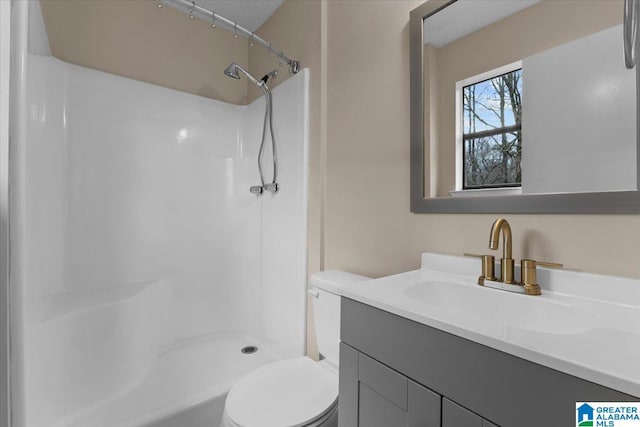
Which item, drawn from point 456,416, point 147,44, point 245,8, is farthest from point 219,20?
point 456,416

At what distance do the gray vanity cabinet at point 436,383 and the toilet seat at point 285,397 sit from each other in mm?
210

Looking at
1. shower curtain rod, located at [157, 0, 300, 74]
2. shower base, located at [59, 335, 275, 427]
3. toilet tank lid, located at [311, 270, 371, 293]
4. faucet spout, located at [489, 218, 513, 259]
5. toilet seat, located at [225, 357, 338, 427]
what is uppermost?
shower curtain rod, located at [157, 0, 300, 74]

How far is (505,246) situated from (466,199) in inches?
8.1

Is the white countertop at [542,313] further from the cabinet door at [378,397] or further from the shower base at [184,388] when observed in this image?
the shower base at [184,388]

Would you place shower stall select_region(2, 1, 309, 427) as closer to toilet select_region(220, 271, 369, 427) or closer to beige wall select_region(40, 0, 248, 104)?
beige wall select_region(40, 0, 248, 104)

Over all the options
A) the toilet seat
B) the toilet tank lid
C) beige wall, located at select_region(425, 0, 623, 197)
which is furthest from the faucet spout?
the toilet seat

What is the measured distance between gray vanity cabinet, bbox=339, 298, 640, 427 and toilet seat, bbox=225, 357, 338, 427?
21 centimetres

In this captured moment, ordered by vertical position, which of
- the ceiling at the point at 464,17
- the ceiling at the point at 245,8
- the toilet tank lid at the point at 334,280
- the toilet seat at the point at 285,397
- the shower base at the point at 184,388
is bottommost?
the shower base at the point at 184,388

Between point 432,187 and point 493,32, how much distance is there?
0.52m

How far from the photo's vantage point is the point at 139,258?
1786mm

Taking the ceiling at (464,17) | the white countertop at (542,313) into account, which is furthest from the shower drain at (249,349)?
the ceiling at (464,17)

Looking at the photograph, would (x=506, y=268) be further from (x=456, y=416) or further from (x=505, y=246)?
(x=456, y=416)

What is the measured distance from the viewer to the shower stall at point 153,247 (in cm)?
138

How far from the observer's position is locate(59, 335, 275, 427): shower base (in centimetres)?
134
